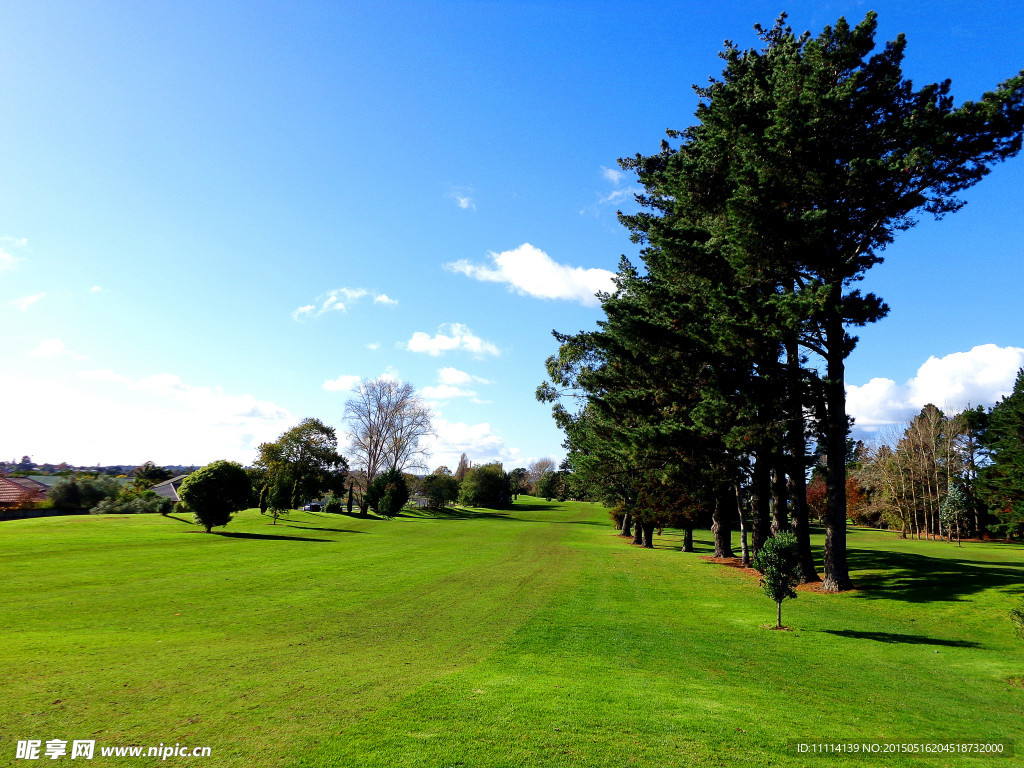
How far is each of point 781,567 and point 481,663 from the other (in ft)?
32.0

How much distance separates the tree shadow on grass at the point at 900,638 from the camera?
14047mm

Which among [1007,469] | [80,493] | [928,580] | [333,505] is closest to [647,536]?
[928,580]

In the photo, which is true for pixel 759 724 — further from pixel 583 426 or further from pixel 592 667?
pixel 583 426

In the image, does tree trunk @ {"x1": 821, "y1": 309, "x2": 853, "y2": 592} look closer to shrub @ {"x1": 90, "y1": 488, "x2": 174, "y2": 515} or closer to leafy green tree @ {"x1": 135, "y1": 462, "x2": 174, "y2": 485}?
shrub @ {"x1": 90, "y1": 488, "x2": 174, "y2": 515}

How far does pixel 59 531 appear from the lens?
28.3m

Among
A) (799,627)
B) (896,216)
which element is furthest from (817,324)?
(799,627)

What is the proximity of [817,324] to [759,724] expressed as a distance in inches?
677

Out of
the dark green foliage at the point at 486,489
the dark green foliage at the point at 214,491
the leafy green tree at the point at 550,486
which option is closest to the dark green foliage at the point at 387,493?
the dark green foliage at the point at 214,491

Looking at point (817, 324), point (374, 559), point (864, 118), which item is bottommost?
point (374, 559)

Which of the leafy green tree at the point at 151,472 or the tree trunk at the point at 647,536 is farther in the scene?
the leafy green tree at the point at 151,472

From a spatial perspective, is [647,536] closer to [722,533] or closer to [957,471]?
[722,533]

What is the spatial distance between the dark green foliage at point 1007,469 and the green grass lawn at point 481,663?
46702 millimetres

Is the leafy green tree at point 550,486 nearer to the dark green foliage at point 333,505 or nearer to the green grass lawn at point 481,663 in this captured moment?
the dark green foliage at point 333,505

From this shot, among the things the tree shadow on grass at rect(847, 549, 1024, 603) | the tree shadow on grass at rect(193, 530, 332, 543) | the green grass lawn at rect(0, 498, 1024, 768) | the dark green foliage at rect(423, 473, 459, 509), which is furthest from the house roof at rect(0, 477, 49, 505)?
the tree shadow on grass at rect(847, 549, 1024, 603)
